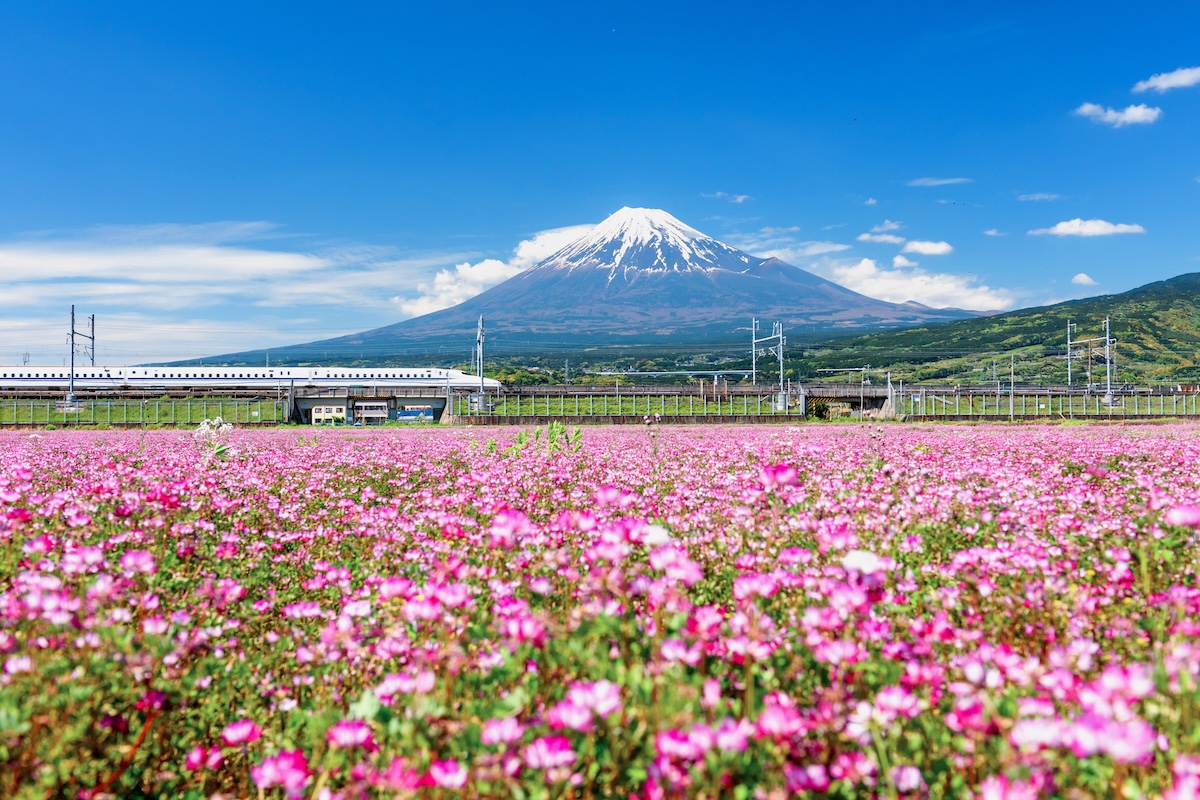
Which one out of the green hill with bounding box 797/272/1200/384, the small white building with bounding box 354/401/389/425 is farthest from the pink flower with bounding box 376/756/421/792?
the green hill with bounding box 797/272/1200/384

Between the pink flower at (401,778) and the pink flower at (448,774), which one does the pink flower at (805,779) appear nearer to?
the pink flower at (448,774)

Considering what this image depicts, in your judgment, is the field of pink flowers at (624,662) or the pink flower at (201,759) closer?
the field of pink flowers at (624,662)

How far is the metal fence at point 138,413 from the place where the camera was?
154 feet

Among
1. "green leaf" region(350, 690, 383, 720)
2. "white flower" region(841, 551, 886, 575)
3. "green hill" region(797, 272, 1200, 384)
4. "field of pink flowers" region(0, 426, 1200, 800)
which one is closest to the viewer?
"field of pink flowers" region(0, 426, 1200, 800)

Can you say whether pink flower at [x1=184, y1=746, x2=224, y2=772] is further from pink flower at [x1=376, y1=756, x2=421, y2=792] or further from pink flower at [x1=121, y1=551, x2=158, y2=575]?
pink flower at [x1=376, y1=756, x2=421, y2=792]

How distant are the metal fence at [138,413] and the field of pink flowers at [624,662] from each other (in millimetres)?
45994

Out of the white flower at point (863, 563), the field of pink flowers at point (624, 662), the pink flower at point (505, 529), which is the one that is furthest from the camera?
the pink flower at point (505, 529)

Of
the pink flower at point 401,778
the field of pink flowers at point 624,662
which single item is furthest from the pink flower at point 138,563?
the pink flower at point 401,778

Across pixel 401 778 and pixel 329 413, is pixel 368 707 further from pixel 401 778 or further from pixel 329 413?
pixel 329 413

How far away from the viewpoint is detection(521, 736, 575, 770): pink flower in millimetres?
1674

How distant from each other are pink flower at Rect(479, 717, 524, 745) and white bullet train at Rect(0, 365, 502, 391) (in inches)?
2852

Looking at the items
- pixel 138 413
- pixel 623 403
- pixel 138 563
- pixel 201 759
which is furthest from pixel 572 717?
pixel 623 403

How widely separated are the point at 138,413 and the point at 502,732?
195 ft

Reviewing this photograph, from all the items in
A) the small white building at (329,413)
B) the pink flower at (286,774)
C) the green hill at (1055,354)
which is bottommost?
the small white building at (329,413)
